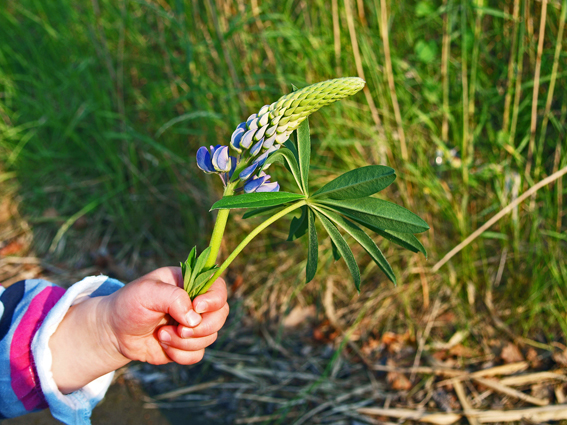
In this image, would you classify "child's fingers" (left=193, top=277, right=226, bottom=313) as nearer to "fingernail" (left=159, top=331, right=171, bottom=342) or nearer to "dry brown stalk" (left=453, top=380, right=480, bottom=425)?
"fingernail" (left=159, top=331, right=171, bottom=342)

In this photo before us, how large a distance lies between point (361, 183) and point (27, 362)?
3.17 feet

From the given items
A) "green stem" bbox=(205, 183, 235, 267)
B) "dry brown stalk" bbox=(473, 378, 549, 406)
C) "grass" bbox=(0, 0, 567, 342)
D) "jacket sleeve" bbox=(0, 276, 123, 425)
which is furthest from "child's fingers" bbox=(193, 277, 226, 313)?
"dry brown stalk" bbox=(473, 378, 549, 406)

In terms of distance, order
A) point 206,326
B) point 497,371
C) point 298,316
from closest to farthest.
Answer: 1. point 206,326
2. point 497,371
3. point 298,316

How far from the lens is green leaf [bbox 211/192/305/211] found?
63 cm

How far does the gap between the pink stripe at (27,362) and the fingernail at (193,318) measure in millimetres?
597

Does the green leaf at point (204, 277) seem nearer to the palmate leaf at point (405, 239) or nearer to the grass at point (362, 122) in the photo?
the palmate leaf at point (405, 239)

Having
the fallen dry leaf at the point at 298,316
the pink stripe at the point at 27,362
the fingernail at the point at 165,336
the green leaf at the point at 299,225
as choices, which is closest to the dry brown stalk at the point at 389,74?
the fallen dry leaf at the point at 298,316

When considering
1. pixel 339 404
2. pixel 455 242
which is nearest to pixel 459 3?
pixel 455 242

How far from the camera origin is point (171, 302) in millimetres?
844

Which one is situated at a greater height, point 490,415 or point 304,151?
point 304,151

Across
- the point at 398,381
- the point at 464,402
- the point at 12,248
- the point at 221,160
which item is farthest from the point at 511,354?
the point at 12,248

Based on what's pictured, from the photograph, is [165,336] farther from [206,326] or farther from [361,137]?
[361,137]

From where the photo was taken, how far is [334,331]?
192cm

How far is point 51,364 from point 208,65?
4.75 ft
